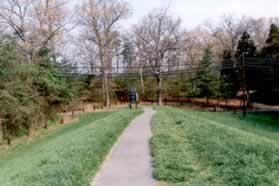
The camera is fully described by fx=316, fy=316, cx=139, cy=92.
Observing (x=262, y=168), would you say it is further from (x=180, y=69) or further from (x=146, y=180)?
(x=180, y=69)

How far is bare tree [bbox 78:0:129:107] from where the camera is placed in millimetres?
38812

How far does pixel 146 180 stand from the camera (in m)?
5.44

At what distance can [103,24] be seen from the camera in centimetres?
3938

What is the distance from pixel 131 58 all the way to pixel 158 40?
780cm

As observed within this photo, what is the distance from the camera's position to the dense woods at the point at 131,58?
91.6 ft

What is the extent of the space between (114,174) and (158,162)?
1.02 meters

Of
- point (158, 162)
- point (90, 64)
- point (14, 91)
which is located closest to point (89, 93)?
point (90, 64)

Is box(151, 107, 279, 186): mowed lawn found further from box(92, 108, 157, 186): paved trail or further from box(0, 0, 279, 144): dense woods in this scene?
box(0, 0, 279, 144): dense woods

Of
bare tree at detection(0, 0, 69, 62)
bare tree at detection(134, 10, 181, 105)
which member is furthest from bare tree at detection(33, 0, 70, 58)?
bare tree at detection(134, 10, 181, 105)

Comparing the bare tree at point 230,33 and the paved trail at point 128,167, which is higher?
the bare tree at point 230,33

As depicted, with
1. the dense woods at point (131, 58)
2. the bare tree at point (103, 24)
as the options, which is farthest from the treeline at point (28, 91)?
the bare tree at point (103, 24)

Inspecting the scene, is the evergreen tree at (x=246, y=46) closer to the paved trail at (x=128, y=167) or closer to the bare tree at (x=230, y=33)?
the bare tree at (x=230, y=33)

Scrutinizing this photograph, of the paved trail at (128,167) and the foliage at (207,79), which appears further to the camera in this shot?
the foliage at (207,79)

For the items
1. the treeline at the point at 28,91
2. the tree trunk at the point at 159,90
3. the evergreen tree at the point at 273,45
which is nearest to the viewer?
the treeline at the point at 28,91
